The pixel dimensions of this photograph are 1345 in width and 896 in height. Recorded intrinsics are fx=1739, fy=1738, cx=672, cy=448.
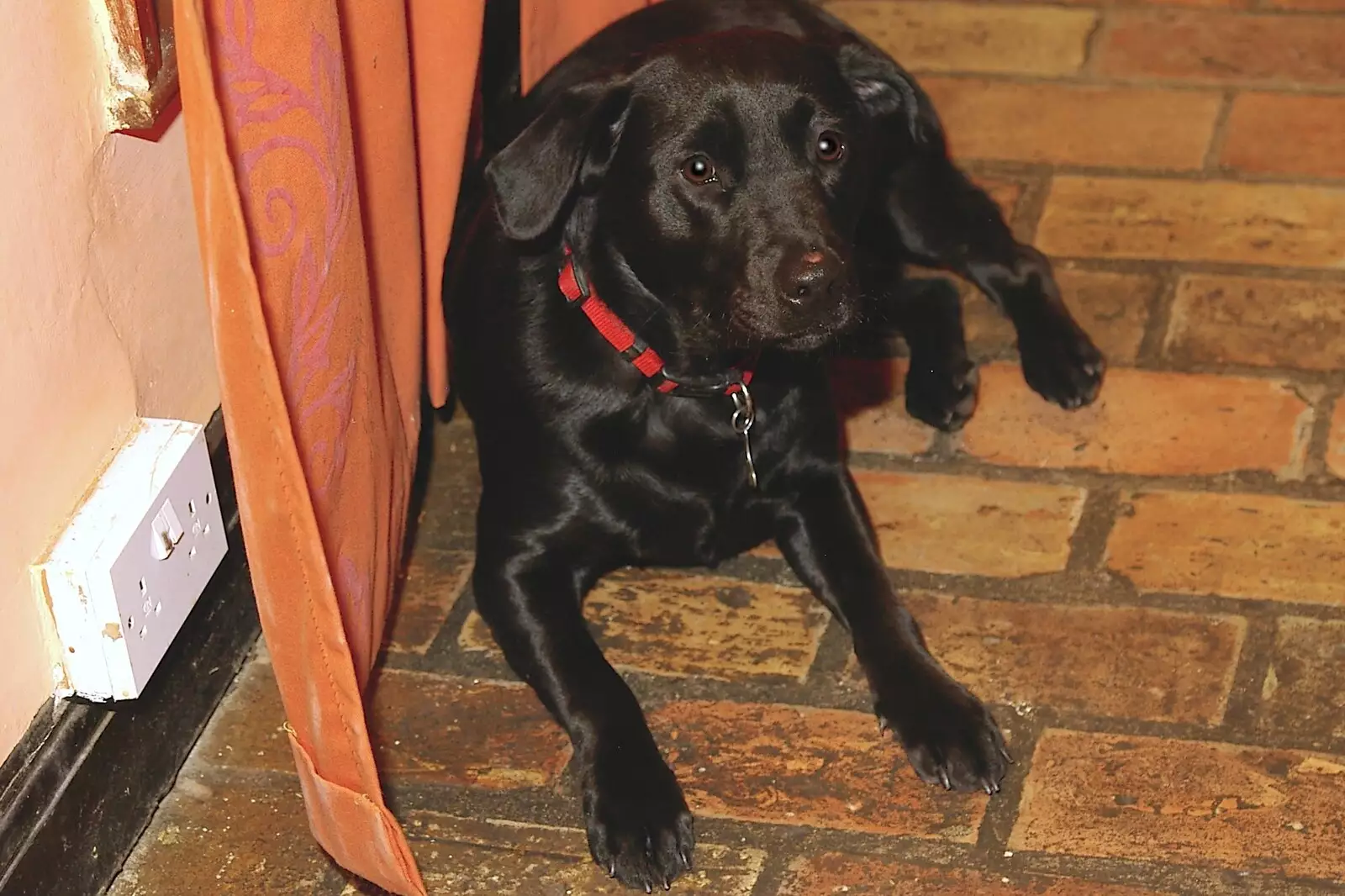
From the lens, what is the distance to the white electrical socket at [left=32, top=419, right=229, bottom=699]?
1.55 meters

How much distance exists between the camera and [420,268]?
6.11 feet

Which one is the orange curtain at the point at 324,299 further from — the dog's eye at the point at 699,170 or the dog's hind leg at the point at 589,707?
the dog's eye at the point at 699,170

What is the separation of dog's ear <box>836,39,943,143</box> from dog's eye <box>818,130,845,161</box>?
0.50ft

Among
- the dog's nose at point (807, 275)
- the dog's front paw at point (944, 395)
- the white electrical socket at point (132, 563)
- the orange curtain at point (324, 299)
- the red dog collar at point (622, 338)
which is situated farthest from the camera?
the dog's front paw at point (944, 395)

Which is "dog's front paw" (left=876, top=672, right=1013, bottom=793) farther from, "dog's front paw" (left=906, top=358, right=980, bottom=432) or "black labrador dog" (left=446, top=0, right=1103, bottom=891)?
"dog's front paw" (left=906, top=358, right=980, bottom=432)

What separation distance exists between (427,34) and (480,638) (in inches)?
26.9

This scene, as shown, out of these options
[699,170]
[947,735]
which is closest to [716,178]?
[699,170]

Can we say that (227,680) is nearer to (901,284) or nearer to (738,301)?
(738,301)

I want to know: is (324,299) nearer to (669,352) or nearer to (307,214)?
(307,214)

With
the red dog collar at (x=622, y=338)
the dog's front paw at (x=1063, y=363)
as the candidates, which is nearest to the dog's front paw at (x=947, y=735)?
the red dog collar at (x=622, y=338)

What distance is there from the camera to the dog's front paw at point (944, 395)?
2.26m

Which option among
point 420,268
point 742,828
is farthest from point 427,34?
point 742,828

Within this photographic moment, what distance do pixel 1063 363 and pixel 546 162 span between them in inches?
34.8

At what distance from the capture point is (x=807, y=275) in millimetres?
1658
